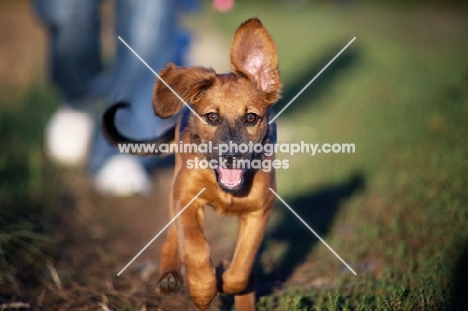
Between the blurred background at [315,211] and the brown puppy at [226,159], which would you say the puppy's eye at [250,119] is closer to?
the brown puppy at [226,159]

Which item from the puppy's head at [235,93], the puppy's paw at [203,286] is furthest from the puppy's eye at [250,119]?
the puppy's paw at [203,286]

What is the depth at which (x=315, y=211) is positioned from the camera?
5344mm

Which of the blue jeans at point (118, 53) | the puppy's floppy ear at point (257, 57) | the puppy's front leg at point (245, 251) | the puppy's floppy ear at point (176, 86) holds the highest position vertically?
the blue jeans at point (118, 53)

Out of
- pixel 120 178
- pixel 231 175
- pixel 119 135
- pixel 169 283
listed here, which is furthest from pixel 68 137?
Answer: pixel 231 175

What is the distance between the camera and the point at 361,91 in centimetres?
922

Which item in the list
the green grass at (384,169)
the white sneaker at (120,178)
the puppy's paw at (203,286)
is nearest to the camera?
the puppy's paw at (203,286)

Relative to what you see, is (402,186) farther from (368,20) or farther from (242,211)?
(368,20)

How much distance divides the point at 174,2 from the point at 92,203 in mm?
2042

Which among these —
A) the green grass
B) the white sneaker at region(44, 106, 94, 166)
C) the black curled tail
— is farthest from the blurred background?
the black curled tail

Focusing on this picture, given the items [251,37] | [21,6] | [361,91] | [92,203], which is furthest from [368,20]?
[251,37]

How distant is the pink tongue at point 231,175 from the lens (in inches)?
133

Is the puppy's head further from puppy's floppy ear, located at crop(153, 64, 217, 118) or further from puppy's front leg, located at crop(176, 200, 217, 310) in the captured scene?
puppy's front leg, located at crop(176, 200, 217, 310)

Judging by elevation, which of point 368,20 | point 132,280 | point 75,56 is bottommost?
point 132,280

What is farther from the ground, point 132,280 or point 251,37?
point 251,37
